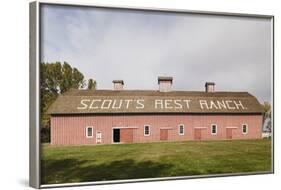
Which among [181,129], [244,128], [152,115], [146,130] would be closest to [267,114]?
[244,128]

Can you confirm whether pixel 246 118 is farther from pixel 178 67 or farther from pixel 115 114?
pixel 115 114

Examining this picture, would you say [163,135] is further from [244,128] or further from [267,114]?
[267,114]

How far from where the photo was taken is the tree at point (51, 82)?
28.8 ft

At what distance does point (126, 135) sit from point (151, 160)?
546mm

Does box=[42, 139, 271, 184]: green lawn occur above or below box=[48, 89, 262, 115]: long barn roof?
below

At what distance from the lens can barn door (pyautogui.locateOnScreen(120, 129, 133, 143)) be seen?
9336mm

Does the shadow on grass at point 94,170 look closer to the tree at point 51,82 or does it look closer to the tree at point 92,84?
the tree at point 51,82

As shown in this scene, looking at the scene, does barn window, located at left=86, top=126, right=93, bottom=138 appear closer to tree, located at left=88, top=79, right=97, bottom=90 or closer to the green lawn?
the green lawn

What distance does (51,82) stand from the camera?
8.86 m

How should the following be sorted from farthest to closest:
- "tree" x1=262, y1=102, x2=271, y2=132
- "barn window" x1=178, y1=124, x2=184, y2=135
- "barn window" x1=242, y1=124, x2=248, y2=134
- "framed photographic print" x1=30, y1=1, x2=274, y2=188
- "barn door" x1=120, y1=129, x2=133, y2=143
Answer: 1. "tree" x1=262, y1=102, x2=271, y2=132
2. "barn window" x1=242, y1=124, x2=248, y2=134
3. "barn window" x1=178, y1=124, x2=184, y2=135
4. "barn door" x1=120, y1=129, x2=133, y2=143
5. "framed photographic print" x1=30, y1=1, x2=274, y2=188

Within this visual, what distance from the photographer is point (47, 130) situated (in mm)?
8867

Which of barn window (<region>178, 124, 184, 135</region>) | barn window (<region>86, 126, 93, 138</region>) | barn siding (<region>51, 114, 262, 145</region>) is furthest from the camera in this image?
barn window (<region>178, 124, 184, 135</region>)

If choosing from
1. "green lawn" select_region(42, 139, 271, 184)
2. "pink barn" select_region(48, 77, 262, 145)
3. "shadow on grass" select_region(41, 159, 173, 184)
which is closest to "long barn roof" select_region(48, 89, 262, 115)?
"pink barn" select_region(48, 77, 262, 145)

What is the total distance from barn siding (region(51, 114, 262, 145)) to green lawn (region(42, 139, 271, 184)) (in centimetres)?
10
